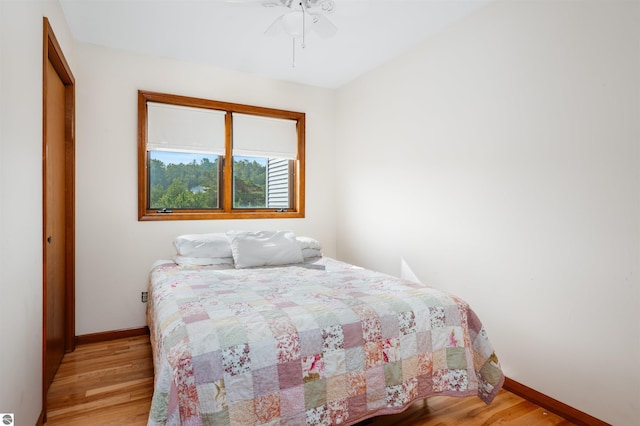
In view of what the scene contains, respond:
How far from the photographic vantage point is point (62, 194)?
2.84m

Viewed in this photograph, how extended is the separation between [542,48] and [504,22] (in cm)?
37

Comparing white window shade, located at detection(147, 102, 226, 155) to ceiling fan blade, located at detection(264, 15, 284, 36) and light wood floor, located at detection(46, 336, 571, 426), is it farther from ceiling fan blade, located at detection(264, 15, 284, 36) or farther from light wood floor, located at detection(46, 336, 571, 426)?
light wood floor, located at detection(46, 336, 571, 426)

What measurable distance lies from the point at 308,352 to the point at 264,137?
9.23 ft

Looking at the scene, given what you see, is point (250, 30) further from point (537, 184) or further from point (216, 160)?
A: point (537, 184)

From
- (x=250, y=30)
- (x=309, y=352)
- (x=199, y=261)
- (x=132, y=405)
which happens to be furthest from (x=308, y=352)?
(x=250, y=30)

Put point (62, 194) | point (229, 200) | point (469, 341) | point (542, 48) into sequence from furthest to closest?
point (229, 200) < point (62, 194) < point (542, 48) < point (469, 341)

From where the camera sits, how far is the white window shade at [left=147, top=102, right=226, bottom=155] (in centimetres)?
344

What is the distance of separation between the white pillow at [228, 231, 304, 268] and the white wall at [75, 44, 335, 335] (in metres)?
0.74

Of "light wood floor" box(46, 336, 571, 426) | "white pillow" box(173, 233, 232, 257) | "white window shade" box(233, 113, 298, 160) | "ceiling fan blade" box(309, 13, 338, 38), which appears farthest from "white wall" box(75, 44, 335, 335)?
"ceiling fan blade" box(309, 13, 338, 38)

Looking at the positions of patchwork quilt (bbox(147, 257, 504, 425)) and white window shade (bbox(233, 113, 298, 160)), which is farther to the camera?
white window shade (bbox(233, 113, 298, 160))

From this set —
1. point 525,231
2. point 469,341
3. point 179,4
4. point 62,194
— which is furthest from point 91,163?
point 525,231

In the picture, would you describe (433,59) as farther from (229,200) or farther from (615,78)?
(229,200)

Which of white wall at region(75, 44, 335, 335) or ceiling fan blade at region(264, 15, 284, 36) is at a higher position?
ceiling fan blade at region(264, 15, 284, 36)

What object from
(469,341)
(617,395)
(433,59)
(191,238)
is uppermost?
(433,59)
